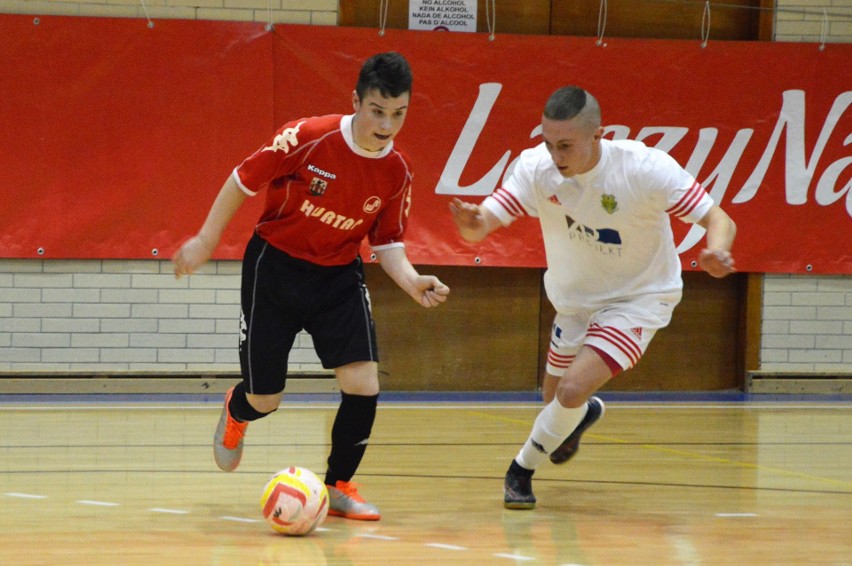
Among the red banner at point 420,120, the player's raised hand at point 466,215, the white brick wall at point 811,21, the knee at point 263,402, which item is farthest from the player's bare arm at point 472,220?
the white brick wall at point 811,21

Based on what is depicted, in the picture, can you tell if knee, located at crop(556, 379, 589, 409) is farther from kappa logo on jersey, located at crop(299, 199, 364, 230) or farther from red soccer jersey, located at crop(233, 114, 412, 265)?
kappa logo on jersey, located at crop(299, 199, 364, 230)

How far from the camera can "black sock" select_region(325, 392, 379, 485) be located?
13.8 feet

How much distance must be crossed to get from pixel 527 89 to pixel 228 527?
195 inches

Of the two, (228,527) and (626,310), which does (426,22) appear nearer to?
(626,310)

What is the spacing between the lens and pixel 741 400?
815 cm

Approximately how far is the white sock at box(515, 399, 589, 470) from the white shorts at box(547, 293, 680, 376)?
259 millimetres

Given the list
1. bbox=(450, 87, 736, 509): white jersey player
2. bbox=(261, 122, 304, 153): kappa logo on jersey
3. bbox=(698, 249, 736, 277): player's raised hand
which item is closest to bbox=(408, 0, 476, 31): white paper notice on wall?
bbox=(450, 87, 736, 509): white jersey player

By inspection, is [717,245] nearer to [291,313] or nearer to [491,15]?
[291,313]

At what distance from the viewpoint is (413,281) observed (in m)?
4.07

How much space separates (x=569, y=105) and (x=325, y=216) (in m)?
0.97

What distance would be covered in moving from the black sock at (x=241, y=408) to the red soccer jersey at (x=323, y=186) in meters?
0.64

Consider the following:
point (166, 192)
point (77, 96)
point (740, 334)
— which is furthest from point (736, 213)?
point (77, 96)

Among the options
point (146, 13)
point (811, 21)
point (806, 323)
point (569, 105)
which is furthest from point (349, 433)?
point (811, 21)

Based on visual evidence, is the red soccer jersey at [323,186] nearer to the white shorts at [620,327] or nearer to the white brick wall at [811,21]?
the white shorts at [620,327]
